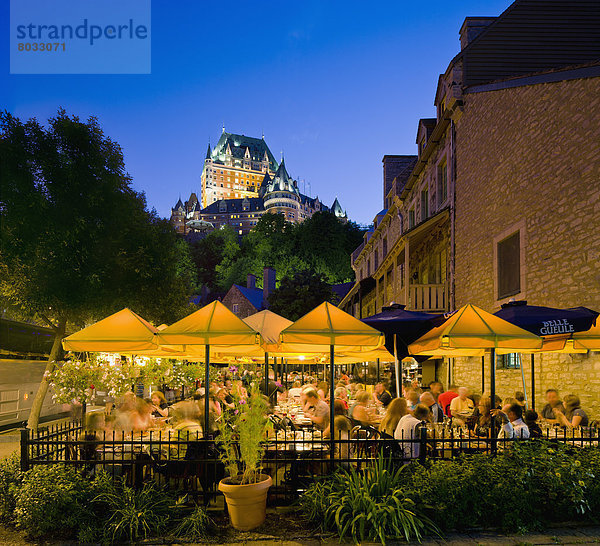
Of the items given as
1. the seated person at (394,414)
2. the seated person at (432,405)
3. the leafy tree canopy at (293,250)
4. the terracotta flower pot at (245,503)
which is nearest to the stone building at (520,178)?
the seated person at (432,405)

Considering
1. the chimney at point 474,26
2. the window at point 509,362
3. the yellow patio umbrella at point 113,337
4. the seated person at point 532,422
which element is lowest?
the seated person at point 532,422

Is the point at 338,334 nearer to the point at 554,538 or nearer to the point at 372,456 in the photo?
the point at 372,456

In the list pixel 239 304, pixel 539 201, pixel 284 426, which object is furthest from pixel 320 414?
pixel 239 304

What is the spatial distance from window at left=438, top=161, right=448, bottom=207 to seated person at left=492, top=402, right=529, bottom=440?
40.5 ft

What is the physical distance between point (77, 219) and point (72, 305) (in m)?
2.57

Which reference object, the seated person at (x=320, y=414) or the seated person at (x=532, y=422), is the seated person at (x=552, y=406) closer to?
the seated person at (x=532, y=422)

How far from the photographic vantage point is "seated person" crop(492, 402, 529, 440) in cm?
729

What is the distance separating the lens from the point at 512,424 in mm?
7625

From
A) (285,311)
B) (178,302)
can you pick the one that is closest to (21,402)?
(178,302)

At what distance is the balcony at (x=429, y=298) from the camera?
18.2m

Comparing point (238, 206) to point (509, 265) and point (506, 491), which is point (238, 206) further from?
point (506, 491)

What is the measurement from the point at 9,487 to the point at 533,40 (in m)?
17.6

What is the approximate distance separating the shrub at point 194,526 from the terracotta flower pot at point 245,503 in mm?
296

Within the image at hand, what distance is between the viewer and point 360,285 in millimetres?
30031
